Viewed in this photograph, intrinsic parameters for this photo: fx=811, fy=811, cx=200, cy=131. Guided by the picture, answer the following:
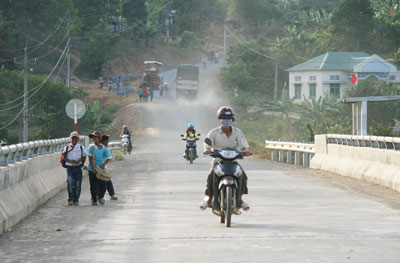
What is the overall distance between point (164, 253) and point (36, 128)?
221ft

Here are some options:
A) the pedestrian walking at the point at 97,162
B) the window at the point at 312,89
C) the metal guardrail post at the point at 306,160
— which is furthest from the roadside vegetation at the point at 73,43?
the pedestrian walking at the point at 97,162

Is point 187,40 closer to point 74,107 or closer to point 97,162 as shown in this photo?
point 74,107

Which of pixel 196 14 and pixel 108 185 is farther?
pixel 196 14

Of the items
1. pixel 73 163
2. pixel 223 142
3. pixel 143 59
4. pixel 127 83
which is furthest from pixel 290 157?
pixel 143 59

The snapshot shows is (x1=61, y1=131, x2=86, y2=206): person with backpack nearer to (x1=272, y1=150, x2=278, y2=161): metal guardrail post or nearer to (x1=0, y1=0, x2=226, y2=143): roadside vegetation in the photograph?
(x1=272, y1=150, x2=278, y2=161): metal guardrail post

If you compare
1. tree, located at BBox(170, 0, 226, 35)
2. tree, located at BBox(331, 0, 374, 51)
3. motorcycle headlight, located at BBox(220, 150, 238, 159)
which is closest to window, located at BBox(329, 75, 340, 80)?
tree, located at BBox(331, 0, 374, 51)

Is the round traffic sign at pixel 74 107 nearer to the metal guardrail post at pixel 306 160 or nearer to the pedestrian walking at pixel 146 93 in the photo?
the metal guardrail post at pixel 306 160

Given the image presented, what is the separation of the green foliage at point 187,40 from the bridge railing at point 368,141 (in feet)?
347

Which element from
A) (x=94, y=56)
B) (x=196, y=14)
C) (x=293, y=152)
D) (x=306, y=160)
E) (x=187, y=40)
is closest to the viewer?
(x=306, y=160)

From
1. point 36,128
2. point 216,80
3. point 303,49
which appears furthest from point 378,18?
point 36,128

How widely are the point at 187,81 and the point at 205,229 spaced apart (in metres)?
76.7

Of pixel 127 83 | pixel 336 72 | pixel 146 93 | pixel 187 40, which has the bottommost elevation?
pixel 146 93

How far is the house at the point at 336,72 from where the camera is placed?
92250 millimetres

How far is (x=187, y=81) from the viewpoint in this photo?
288 feet
